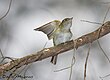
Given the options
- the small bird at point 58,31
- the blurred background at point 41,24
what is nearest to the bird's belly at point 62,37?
the small bird at point 58,31

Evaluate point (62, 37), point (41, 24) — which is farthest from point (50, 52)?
point (41, 24)

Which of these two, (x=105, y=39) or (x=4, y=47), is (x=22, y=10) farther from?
(x=105, y=39)

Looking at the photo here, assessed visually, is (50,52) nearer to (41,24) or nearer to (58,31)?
(58,31)

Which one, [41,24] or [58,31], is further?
[41,24]

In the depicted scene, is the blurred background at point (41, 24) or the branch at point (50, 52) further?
the blurred background at point (41, 24)

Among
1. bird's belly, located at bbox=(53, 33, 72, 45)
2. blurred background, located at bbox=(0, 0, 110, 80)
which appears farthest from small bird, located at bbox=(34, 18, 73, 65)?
blurred background, located at bbox=(0, 0, 110, 80)

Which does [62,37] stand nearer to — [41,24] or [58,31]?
[58,31]

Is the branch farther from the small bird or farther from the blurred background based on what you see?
the blurred background

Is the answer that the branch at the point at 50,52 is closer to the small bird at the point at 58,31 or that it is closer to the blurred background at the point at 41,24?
the small bird at the point at 58,31

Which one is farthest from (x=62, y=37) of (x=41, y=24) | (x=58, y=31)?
(x=41, y=24)
